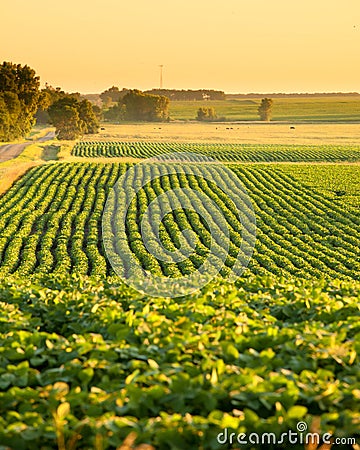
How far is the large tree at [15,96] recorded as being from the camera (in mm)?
76062

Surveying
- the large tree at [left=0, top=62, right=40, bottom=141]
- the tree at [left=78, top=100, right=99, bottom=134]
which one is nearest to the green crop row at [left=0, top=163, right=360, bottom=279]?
the large tree at [left=0, top=62, right=40, bottom=141]

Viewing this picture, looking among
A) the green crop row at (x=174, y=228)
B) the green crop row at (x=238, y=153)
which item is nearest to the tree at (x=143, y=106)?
the green crop row at (x=238, y=153)

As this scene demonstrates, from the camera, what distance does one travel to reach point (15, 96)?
253 ft

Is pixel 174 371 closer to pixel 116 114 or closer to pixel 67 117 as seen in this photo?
pixel 67 117

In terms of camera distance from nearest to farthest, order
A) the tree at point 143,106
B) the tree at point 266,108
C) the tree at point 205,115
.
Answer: the tree at point 143,106 < the tree at point 266,108 < the tree at point 205,115

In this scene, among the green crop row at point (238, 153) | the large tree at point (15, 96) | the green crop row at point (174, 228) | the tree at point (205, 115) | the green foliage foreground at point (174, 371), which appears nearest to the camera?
the green foliage foreground at point (174, 371)

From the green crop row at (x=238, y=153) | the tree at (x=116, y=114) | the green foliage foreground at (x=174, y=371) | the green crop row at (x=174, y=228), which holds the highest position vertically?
the tree at (x=116, y=114)

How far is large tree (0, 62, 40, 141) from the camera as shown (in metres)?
76.1

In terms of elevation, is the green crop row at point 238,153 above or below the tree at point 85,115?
below

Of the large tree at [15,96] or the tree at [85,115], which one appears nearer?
the large tree at [15,96]

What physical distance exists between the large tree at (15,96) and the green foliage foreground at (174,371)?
72.2 meters

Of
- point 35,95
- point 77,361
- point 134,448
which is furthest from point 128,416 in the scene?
point 35,95

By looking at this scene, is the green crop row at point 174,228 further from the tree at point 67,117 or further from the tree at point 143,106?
the tree at point 143,106

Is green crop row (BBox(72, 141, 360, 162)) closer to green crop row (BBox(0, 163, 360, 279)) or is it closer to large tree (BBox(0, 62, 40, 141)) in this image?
large tree (BBox(0, 62, 40, 141))
